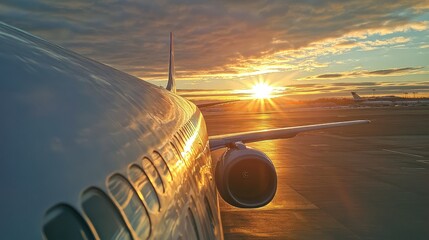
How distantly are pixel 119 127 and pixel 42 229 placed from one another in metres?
1.01

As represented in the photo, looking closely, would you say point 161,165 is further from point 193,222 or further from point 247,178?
point 247,178

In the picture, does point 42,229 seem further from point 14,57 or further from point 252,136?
point 252,136

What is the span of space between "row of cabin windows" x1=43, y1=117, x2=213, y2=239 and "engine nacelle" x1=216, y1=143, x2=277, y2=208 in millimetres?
5257

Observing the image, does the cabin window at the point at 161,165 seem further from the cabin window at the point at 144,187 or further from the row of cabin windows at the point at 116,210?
the cabin window at the point at 144,187

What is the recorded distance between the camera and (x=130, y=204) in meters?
1.83

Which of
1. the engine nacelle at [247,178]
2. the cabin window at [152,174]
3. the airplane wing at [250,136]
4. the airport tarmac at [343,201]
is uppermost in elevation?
the airplane wing at [250,136]

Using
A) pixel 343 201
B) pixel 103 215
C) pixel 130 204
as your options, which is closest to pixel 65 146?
pixel 103 215

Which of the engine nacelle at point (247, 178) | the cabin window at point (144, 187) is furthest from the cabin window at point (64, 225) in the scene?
the engine nacelle at point (247, 178)

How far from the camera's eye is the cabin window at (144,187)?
2.01 m

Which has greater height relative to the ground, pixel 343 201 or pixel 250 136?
pixel 250 136

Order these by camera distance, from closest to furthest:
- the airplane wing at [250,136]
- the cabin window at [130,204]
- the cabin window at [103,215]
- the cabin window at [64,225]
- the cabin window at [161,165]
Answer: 1. the cabin window at [64,225]
2. the cabin window at [103,215]
3. the cabin window at [130,204]
4. the cabin window at [161,165]
5. the airplane wing at [250,136]

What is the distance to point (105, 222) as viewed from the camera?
5.08 feet

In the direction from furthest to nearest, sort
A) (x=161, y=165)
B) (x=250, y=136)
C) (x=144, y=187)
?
(x=250, y=136), (x=161, y=165), (x=144, y=187)

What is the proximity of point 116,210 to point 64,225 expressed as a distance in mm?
364
